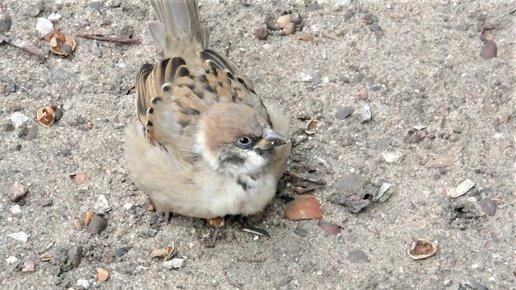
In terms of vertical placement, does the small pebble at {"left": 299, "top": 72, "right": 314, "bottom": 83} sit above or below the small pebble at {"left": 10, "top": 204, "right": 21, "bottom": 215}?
above

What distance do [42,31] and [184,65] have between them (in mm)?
1370

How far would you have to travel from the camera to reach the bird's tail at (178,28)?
477 centimetres

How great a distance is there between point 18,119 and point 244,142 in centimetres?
158

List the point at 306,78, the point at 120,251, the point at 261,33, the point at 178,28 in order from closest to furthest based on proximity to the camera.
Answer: the point at 120,251
the point at 178,28
the point at 306,78
the point at 261,33

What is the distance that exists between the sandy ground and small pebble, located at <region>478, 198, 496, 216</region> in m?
0.02

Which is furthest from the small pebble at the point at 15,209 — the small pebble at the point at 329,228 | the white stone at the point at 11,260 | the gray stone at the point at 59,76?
the small pebble at the point at 329,228

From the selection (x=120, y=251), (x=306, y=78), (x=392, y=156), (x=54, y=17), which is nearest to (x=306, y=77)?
(x=306, y=78)

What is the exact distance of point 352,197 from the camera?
4.48 metres

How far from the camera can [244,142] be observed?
13.1 ft

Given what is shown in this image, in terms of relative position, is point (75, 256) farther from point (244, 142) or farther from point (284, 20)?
point (284, 20)

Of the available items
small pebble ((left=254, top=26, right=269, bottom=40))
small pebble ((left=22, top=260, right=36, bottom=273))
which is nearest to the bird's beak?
small pebble ((left=22, top=260, right=36, bottom=273))

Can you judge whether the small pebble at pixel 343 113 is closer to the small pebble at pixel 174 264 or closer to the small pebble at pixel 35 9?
the small pebble at pixel 174 264

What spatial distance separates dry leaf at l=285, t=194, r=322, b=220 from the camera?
4.46 metres

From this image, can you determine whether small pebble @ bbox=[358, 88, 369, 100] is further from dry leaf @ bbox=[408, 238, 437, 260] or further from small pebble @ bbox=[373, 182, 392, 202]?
dry leaf @ bbox=[408, 238, 437, 260]
